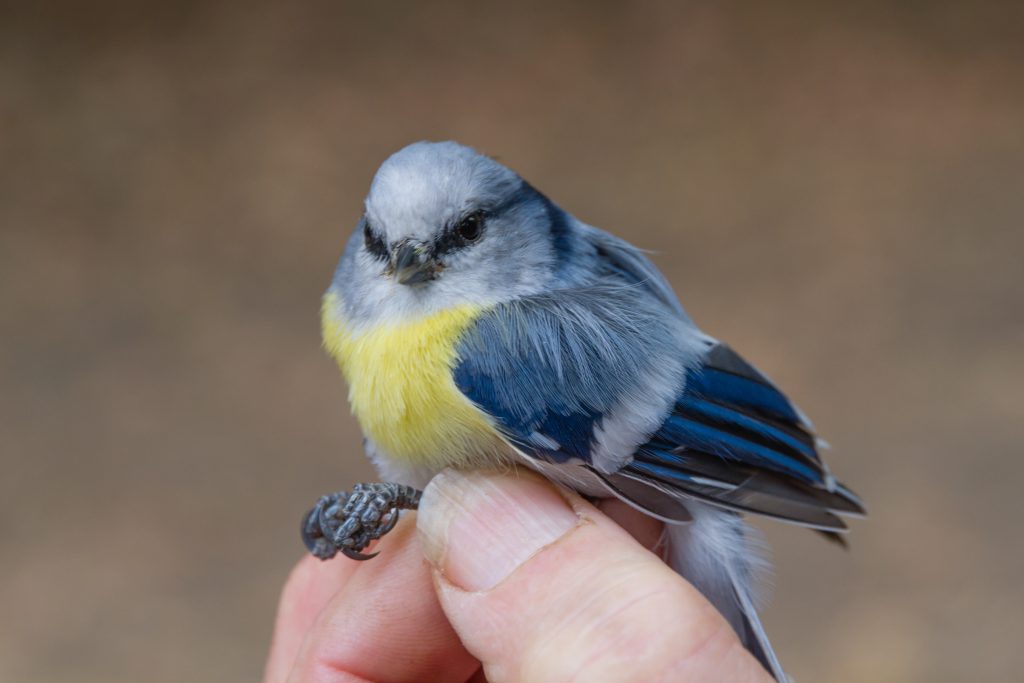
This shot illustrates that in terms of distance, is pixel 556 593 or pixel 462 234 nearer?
pixel 556 593

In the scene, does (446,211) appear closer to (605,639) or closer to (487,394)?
(487,394)

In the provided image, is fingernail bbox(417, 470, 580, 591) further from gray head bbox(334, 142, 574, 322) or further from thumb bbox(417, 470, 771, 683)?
gray head bbox(334, 142, 574, 322)

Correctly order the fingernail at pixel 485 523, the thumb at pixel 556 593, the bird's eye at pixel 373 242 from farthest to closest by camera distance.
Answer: the bird's eye at pixel 373 242, the fingernail at pixel 485 523, the thumb at pixel 556 593

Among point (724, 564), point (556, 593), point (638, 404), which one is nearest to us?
point (556, 593)

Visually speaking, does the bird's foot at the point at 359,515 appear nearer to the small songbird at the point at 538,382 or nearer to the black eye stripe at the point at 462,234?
the small songbird at the point at 538,382

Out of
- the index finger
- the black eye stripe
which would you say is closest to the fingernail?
the index finger

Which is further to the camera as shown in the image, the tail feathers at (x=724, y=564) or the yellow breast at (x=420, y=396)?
the tail feathers at (x=724, y=564)

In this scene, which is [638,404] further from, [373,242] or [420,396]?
[373,242]

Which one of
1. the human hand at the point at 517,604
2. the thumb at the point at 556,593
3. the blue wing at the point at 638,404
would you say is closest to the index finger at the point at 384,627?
the human hand at the point at 517,604

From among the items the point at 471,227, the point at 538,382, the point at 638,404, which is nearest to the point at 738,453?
the point at 638,404
